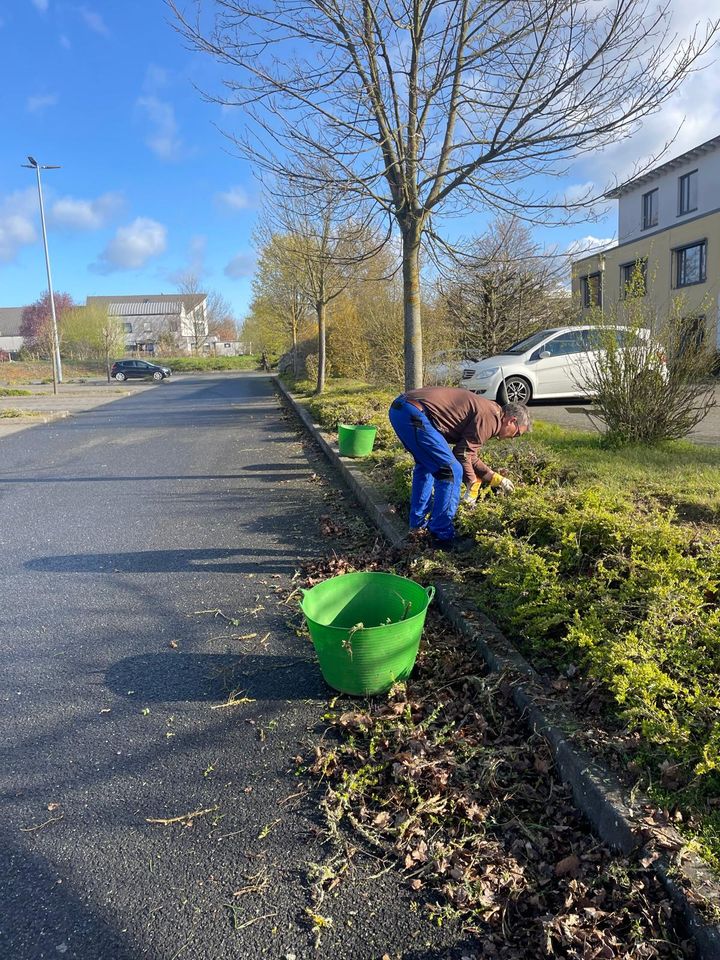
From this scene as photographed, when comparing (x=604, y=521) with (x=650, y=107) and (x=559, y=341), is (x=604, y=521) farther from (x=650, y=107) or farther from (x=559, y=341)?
(x=559, y=341)

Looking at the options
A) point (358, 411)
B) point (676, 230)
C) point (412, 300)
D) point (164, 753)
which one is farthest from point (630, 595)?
point (676, 230)

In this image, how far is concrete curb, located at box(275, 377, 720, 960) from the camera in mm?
1776

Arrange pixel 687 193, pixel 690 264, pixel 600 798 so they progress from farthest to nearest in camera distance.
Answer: pixel 687 193, pixel 690 264, pixel 600 798

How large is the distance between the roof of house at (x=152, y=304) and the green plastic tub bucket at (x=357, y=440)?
282 feet

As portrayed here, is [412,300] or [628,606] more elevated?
[412,300]

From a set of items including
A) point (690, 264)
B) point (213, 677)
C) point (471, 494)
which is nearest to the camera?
point (213, 677)

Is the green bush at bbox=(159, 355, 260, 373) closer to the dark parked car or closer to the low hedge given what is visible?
the dark parked car

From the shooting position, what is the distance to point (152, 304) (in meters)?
94.9

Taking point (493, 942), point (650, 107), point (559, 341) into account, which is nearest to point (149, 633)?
point (493, 942)

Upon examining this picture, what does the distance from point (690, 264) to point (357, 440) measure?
22.3m

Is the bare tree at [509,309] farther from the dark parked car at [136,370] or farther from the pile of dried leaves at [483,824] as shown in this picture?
the dark parked car at [136,370]

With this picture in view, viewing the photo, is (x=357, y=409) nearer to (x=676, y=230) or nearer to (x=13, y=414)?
(x=13, y=414)

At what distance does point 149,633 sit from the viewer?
395 centimetres

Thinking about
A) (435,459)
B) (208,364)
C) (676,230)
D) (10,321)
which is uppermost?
(10,321)
